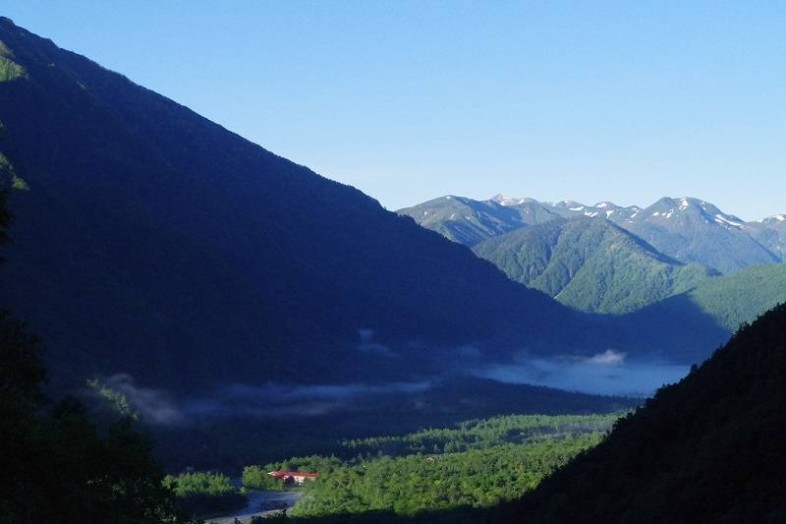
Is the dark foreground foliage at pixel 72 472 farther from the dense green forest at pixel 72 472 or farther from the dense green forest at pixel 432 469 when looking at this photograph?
the dense green forest at pixel 432 469

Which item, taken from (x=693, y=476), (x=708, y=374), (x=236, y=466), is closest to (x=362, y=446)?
(x=236, y=466)

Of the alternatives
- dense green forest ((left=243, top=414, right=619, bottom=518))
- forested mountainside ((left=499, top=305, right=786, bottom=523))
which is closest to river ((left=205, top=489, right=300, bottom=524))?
dense green forest ((left=243, top=414, right=619, bottom=518))

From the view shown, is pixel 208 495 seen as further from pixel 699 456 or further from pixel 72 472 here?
pixel 72 472

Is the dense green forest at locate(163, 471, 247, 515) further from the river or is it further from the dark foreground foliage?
the dark foreground foliage

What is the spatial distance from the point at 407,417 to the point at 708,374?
153m

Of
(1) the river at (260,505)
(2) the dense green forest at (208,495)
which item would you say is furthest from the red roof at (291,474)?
(2) the dense green forest at (208,495)

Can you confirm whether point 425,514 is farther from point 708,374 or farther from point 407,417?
point 407,417

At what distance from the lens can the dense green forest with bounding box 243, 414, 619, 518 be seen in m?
89.5

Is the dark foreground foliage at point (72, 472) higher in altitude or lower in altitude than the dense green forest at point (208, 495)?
higher

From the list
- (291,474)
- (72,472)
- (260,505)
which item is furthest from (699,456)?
(291,474)

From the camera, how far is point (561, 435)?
153 m

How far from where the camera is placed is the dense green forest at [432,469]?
8950 cm

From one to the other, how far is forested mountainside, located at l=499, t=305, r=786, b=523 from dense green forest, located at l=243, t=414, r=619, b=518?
3206cm

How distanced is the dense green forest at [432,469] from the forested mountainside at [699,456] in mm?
32063
